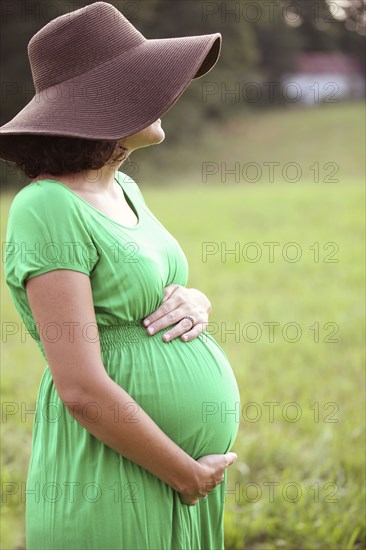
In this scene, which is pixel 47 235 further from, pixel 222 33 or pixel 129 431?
pixel 222 33

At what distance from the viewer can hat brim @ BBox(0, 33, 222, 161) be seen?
1.37 metres

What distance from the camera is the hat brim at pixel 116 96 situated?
1.37 meters

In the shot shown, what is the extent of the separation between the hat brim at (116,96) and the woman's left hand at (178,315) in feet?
1.25

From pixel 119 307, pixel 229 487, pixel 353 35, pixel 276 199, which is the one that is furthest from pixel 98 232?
pixel 353 35

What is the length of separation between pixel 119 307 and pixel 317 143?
26213 millimetres

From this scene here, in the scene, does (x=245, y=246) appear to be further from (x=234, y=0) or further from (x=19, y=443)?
(x=234, y=0)

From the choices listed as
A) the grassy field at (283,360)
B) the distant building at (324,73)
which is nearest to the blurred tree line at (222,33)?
the distant building at (324,73)

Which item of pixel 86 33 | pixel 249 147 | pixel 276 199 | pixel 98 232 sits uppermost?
pixel 86 33

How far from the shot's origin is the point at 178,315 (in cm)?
155

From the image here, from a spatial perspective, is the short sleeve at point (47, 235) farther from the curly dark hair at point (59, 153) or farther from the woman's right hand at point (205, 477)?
the woman's right hand at point (205, 477)

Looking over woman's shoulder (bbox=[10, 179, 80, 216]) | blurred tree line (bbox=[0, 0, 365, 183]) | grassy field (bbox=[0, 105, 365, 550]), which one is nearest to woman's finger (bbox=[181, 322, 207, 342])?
woman's shoulder (bbox=[10, 179, 80, 216])

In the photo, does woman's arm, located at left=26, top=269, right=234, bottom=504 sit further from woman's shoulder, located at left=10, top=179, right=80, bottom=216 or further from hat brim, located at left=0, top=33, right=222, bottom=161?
hat brim, located at left=0, top=33, right=222, bottom=161

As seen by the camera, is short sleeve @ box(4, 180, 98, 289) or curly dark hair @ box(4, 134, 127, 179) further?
curly dark hair @ box(4, 134, 127, 179)

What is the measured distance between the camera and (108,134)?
1363 millimetres
